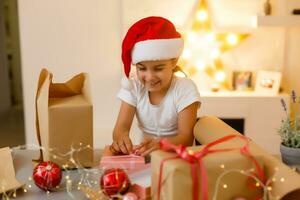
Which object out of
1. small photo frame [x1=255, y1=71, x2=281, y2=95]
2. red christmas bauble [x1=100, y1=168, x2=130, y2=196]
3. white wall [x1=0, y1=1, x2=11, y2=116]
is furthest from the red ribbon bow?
white wall [x1=0, y1=1, x2=11, y2=116]

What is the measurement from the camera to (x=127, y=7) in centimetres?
284

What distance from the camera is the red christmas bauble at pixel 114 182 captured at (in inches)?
36.0

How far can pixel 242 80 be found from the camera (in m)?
2.88

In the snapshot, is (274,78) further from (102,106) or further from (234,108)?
(102,106)

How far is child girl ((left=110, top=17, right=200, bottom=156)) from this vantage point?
131 centimetres

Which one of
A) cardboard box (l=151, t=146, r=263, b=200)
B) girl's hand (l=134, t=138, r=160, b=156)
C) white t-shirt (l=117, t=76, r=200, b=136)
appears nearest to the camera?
cardboard box (l=151, t=146, r=263, b=200)

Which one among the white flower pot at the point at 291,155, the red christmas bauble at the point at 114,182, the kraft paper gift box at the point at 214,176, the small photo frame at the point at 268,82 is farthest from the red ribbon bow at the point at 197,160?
the small photo frame at the point at 268,82

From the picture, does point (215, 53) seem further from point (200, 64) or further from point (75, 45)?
point (75, 45)

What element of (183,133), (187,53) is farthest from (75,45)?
(183,133)

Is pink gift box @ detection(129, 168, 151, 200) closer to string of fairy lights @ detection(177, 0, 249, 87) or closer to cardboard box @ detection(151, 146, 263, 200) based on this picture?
cardboard box @ detection(151, 146, 263, 200)

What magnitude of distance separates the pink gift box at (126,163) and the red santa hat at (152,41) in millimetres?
405

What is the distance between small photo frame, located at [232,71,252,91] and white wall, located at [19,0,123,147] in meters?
0.83

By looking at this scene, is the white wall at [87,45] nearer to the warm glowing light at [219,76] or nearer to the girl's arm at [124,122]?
the warm glowing light at [219,76]

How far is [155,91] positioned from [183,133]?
0.27 meters
